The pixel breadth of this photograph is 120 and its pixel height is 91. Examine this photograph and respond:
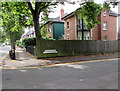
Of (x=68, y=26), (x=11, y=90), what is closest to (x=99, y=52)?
(x=68, y=26)

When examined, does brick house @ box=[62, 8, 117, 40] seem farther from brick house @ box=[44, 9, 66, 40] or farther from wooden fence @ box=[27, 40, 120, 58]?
brick house @ box=[44, 9, 66, 40]

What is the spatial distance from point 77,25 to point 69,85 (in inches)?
738

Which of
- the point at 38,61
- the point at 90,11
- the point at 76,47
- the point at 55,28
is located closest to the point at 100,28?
the point at 90,11

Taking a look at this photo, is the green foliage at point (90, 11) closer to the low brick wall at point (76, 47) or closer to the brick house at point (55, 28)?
the low brick wall at point (76, 47)

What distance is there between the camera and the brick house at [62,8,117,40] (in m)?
20.9

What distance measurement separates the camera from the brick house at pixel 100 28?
68.6ft

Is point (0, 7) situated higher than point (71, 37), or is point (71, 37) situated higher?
→ point (0, 7)

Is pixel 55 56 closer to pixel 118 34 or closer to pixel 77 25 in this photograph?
pixel 77 25

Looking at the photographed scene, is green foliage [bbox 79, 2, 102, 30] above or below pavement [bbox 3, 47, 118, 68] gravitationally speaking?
above

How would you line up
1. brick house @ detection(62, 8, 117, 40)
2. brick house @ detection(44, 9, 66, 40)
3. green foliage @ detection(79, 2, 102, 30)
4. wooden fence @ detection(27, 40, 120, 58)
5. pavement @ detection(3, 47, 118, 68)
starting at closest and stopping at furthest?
pavement @ detection(3, 47, 118, 68), wooden fence @ detection(27, 40, 120, 58), green foliage @ detection(79, 2, 102, 30), brick house @ detection(62, 8, 117, 40), brick house @ detection(44, 9, 66, 40)

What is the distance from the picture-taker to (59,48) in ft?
43.4

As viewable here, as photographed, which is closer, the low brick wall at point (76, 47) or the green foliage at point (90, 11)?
the low brick wall at point (76, 47)

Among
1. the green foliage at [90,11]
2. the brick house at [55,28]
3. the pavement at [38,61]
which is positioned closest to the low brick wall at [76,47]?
the pavement at [38,61]

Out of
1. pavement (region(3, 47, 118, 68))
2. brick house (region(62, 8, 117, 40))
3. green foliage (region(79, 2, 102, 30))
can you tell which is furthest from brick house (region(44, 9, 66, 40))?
pavement (region(3, 47, 118, 68))
